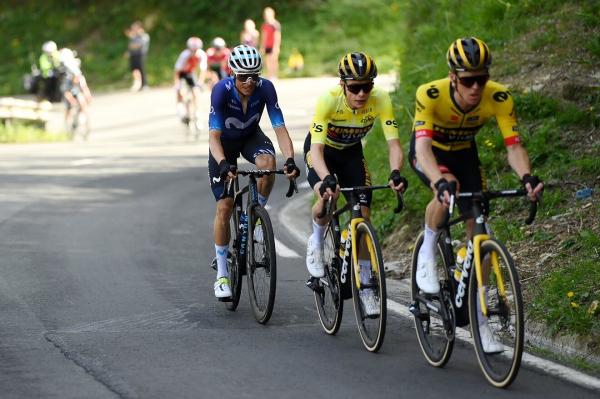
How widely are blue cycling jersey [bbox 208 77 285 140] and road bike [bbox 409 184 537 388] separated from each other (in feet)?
7.25

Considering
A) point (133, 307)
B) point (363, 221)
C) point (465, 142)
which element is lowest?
point (133, 307)

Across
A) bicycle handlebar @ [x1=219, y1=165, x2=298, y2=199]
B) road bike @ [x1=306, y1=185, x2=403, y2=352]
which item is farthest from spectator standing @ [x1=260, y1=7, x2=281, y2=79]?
road bike @ [x1=306, y1=185, x2=403, y2=352]

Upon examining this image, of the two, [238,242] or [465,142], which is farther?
[238,242]

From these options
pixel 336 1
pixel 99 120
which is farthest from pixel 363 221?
pixel 336 1

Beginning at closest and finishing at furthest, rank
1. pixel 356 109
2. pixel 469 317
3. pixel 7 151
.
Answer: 1. pixel 469 317
2. pixel 356 109
3. pixel 7 151

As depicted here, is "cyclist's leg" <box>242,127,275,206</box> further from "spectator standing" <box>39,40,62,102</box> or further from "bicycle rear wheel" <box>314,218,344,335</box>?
"spectator standing" <box>39,40,62,102</box>

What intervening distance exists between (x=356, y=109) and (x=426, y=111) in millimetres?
1086

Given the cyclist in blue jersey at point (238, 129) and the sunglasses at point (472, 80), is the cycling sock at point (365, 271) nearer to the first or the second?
the cyclist in blue jersey at point (238, 129)

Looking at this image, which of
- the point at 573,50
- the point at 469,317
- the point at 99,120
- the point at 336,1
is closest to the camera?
the point at 469,317

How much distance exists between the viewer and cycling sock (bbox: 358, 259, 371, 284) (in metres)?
8.36

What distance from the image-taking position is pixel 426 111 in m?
7.75

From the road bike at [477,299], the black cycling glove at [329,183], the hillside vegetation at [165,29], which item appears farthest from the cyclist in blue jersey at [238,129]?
the hillside vegetation at [165,29]

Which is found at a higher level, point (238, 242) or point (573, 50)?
point (573, 50)

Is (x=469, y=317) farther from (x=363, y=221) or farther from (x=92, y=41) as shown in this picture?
(x=92, y=41)
